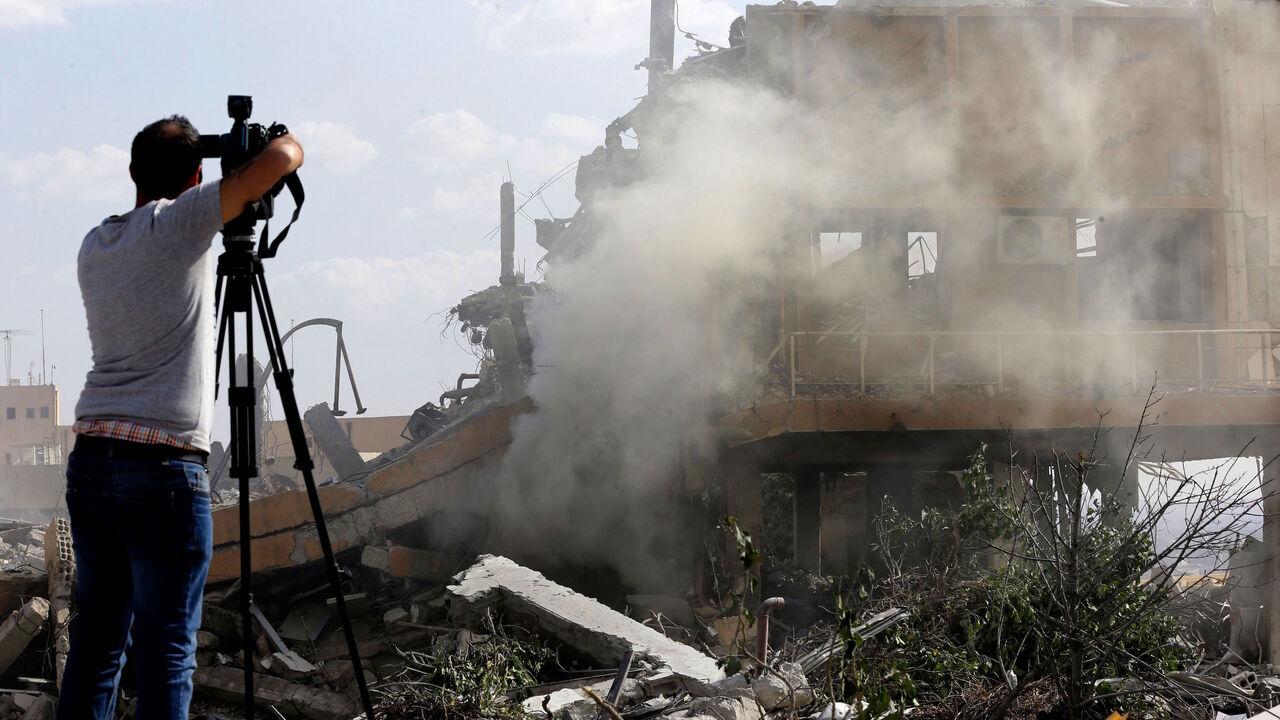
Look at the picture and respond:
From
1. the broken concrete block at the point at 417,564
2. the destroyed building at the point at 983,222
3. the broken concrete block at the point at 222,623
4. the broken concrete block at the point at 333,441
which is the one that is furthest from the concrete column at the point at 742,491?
the broken concrete block at the point at 222,623

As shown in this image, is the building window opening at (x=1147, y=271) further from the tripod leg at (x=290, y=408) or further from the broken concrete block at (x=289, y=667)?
the tripod leg at (x=290, y=408)


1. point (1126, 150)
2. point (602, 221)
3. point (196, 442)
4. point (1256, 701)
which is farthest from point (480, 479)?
point (1126, 150)

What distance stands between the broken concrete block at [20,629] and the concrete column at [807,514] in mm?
11992

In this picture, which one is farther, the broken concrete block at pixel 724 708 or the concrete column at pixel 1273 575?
the concrete column at pixel 1273 575

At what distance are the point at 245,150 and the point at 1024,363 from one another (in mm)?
13226

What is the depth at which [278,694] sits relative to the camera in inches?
356

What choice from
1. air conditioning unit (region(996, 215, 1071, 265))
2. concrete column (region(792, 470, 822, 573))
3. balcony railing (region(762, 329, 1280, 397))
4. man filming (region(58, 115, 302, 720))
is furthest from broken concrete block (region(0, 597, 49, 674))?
air conditioning unit (region(996, 215, 1071, 265))

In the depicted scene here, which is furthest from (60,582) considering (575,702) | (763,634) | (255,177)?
(255,177)

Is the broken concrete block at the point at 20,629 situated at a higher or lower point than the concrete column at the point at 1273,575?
higher

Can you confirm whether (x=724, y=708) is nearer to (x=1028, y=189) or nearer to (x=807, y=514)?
(x=1028, y=189)

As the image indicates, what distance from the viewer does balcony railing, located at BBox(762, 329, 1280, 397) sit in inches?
535

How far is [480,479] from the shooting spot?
40.9ft

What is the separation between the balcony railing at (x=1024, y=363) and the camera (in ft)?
44.6

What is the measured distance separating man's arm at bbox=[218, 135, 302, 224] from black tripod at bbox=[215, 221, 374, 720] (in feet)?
1.46
